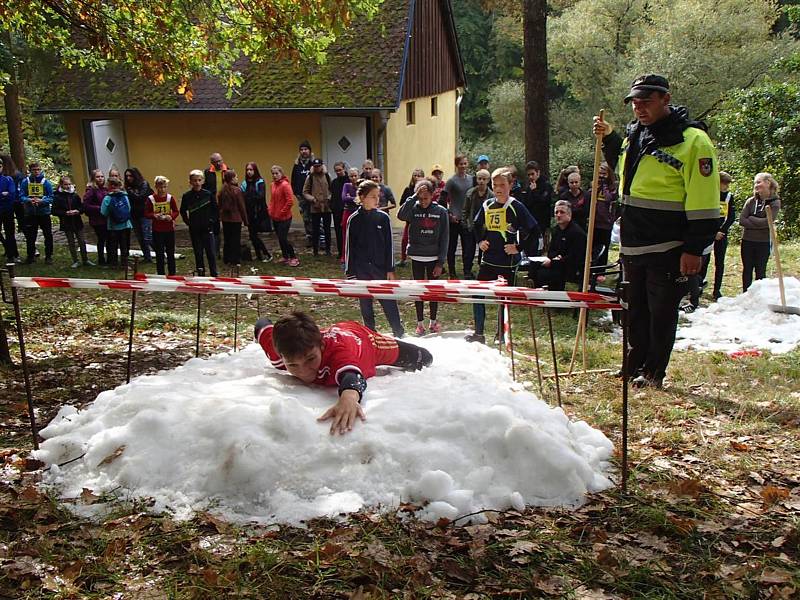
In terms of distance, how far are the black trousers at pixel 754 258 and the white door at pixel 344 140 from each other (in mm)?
11298

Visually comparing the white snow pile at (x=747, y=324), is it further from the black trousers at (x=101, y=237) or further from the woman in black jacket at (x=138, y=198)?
the black trousers at (x=101, y=237)

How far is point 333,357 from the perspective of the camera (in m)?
4.69

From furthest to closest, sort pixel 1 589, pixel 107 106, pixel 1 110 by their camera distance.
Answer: pixel 1 110 → pixel 107 106 → pixel 1 589

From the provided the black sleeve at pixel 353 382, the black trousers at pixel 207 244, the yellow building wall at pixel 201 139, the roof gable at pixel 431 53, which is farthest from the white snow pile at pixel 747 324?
the roof gable at pixel 431 53

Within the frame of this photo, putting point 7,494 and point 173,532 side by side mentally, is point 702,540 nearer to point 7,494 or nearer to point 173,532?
point 173,532

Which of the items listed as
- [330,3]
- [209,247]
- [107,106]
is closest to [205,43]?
[330,3]

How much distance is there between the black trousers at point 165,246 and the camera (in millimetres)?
13008

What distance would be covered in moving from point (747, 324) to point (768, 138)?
39.0ft

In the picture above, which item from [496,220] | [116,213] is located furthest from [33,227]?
[496,220]

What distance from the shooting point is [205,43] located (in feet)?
30.4

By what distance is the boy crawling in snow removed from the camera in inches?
165

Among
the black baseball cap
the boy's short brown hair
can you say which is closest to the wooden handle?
the black baseball cap

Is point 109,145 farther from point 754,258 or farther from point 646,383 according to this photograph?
point 646,383

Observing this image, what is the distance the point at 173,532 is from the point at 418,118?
20967 millimetres
